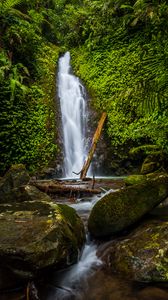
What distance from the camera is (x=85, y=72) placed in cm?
1284

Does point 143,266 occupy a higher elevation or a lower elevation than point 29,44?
lower

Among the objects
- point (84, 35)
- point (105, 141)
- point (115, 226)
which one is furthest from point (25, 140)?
point (84, 35)

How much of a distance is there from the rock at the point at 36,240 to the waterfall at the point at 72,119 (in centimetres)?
529

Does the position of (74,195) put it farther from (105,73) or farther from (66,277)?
(105,73)

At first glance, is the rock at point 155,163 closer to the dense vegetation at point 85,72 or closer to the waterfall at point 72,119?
the dense vegetation at point 85,72

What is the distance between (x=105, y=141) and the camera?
33.2 ft

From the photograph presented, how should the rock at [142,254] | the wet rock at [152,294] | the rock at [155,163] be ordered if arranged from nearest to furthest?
the wet rock at [152,294], the rock at [142,254], the rock at [155,163]

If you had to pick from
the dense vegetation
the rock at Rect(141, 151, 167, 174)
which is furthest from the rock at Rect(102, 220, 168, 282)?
the rock at Rect(141, 151, 167, 174)

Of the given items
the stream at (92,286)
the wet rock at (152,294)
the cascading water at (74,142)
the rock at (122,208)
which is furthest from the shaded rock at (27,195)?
the wet rock at (152,294)

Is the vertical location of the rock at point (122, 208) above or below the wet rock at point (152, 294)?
above

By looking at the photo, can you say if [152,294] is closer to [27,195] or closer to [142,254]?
[142,254]

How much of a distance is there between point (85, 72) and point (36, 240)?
10.7 m

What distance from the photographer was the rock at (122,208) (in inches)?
155

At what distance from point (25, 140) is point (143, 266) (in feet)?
21.3
